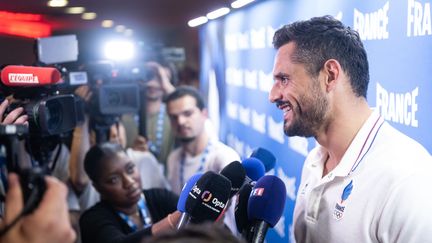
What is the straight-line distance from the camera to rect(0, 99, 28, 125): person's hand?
4.99 ft

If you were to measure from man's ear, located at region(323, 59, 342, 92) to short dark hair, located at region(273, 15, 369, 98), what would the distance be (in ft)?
0.04

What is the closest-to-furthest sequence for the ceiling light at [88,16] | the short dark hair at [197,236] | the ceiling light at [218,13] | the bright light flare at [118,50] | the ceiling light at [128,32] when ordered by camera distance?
the short dark hair at [197,236], the bright light flare at [118,50], the ceiling light at [218,13], the ceiling light at [88,16], the ceiling light at [128,32]

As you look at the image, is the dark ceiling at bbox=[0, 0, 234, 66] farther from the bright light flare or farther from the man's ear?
the man's ear

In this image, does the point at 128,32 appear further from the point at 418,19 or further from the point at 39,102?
the point at 418,19

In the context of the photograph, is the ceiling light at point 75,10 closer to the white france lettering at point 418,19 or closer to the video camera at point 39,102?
the video camera at point 39,102

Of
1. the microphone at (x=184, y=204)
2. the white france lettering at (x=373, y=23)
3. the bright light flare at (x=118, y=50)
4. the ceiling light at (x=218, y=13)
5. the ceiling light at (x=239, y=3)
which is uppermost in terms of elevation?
the ceiling light at (x=239, y=3)

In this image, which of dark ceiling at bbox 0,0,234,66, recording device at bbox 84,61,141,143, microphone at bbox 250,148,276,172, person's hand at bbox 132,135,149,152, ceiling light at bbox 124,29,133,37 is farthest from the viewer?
ceiling light at bbox 124,29,133,37

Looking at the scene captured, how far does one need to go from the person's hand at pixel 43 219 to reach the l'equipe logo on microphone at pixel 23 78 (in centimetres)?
75

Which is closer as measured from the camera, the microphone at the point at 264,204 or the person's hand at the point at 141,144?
the microphone at the point at 264,204

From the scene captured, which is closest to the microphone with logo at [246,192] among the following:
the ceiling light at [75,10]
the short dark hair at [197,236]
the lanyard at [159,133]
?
the short dark hair at [197,236]

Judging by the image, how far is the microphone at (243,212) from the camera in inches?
56.4

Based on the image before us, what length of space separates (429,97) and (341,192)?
1.00 ft

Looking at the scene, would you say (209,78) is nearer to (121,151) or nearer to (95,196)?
(95,196)

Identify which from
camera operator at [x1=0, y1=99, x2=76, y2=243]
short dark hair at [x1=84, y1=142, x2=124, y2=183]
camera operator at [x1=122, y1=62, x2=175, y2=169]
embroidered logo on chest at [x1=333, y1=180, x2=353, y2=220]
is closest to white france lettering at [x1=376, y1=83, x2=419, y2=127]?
embroidered logo on chest at [x1=333, y1=180, x2=353, y2=220]
